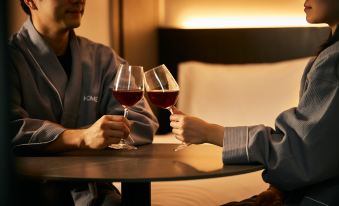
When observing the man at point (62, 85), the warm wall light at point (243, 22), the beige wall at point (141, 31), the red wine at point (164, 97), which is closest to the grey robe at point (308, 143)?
the red wine at point (164, 97)

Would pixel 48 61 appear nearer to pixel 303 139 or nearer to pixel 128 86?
pixel 128 86

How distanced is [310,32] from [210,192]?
1432 mm

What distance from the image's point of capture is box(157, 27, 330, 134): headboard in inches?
133

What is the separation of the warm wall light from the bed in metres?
0.07

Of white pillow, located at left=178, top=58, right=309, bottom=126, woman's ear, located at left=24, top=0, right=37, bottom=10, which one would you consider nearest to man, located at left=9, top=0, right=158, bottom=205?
woman's ear, located at left=24, top=0, right=37, bottom=10

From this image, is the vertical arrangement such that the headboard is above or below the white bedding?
above

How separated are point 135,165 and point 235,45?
230cm

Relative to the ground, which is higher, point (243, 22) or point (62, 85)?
point (243, 22)

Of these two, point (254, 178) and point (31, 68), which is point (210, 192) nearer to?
point (254, 178)

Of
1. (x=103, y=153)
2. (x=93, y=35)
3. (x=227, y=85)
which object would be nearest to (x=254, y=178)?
(x=227, y=85)

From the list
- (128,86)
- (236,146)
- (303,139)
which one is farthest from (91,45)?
(303,139)

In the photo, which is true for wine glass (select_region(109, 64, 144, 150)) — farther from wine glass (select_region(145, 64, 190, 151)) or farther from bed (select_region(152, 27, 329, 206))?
bed (select_region(152, 27, 329, 206))

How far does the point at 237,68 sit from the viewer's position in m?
3.57

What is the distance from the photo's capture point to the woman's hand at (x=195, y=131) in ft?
4.91
